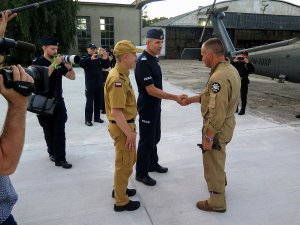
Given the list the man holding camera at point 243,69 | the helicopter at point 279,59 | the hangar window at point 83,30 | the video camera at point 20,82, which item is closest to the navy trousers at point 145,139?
the video camera at point 20,82

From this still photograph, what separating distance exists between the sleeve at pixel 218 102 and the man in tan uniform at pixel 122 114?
78cm

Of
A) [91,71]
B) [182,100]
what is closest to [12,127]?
[182,100]

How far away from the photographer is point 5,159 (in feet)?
4.33

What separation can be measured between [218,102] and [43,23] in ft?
80.1

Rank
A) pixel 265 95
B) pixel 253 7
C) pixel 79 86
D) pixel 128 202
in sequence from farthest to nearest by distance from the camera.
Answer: pixel 253 7
pixel 79 86
pixel 265 95
pixel 128 202

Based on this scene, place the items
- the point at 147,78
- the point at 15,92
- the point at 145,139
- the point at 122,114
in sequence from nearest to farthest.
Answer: the point at 15,92, the point at 122,114, the point at 147,78, the point at 145,139

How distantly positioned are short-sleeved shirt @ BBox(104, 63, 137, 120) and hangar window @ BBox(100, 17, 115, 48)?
1267 inches

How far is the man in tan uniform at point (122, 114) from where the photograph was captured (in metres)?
2.73

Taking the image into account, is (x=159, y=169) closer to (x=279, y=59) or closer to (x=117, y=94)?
(x=117, y=94)

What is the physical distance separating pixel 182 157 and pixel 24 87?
344 centimetres

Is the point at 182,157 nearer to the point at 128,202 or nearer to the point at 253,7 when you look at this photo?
the point at 128,202

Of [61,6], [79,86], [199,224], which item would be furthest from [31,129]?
[61,6]

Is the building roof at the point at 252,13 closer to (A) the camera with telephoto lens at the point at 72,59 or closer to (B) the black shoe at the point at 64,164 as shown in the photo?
(A) the camera with telephoto lens at the point at 72,59

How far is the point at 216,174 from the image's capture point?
2908mm
